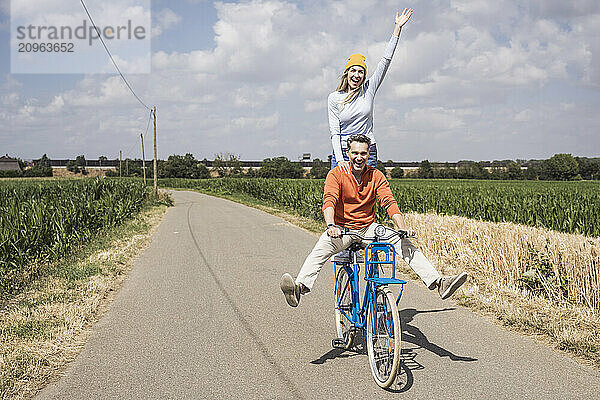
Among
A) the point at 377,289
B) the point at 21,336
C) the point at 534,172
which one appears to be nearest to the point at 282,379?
the point at 377,289

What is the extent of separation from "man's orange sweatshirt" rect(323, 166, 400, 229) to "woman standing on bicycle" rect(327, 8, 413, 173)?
41.5 inches

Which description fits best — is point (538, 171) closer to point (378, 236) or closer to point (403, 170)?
point (403, 170)

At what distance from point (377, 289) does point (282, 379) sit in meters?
1.05

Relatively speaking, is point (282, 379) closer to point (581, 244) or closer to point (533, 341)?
point (533, 341)

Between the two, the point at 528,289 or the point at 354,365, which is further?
the point at 528,289

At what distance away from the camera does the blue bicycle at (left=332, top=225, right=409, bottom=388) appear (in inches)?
158

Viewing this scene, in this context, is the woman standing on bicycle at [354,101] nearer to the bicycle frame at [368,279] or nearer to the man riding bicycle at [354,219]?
the man riding bicycle at [354,219]

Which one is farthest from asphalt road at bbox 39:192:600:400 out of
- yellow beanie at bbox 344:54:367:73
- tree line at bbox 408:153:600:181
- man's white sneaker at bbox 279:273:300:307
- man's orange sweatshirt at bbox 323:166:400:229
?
tree line at bbox 408:153:600:181

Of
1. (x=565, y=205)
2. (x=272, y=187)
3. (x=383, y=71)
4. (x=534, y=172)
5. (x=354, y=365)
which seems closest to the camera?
(x=354, y=365)

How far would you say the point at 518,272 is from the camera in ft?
→ 24.0

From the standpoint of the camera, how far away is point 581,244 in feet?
22.1

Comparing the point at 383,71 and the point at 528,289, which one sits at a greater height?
the point at 383,71

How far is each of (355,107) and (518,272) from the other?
339cm

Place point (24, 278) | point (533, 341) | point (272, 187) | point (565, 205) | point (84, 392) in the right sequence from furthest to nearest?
1. point (272, 187)
2. point (565, 205)
3. point (24, 278)
4. point (533, 341)
5. point (84, 392)
